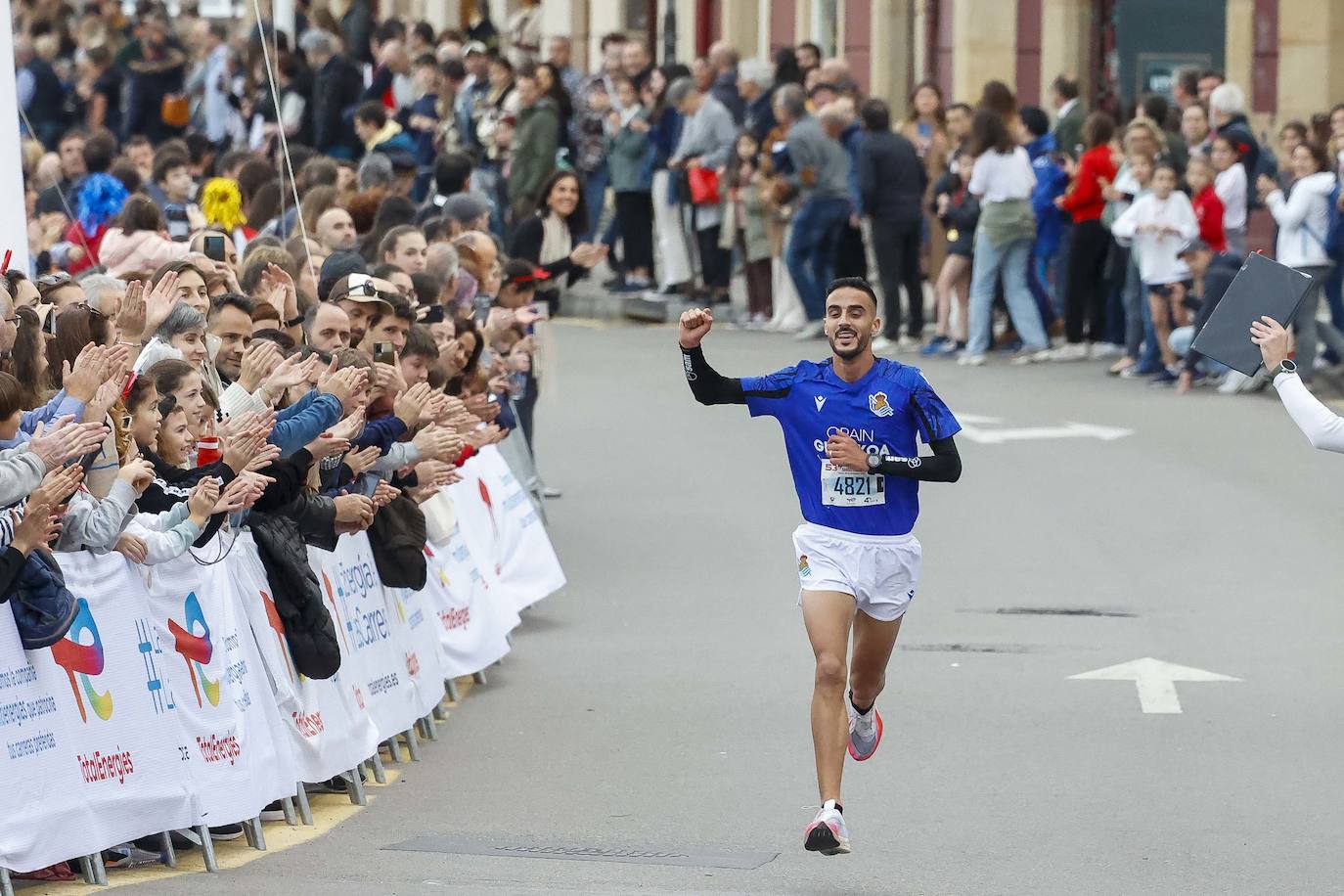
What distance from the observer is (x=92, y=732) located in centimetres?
862

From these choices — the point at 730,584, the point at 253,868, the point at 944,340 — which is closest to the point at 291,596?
the point at 253,868

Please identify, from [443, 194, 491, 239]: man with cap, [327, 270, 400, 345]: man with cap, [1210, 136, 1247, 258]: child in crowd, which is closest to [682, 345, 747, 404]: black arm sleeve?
[327, 270, 400, 345]: man with cap

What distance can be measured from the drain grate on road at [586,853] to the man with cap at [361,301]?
2.96m

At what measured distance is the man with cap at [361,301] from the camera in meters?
11.6

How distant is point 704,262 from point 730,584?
13.0 m

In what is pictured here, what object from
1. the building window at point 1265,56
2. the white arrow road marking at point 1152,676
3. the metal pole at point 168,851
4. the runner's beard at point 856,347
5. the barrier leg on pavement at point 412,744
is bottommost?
the white arrow road marking at point 1152,676

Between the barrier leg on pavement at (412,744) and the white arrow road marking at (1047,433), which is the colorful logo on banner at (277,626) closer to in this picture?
the barrier leg on pavement at (412,744)

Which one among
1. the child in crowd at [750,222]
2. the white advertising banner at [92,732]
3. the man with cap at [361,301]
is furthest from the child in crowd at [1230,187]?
the white advertising banner at [92,732]

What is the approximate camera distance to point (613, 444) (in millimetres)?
20453

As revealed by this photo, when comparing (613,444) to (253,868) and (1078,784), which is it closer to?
(1078,784)

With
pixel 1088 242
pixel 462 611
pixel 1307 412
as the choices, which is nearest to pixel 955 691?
pixel 462 611

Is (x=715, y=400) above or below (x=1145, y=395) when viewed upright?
above

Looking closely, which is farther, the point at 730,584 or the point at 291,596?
the point at 730,584

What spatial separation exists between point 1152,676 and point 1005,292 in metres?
11.7
